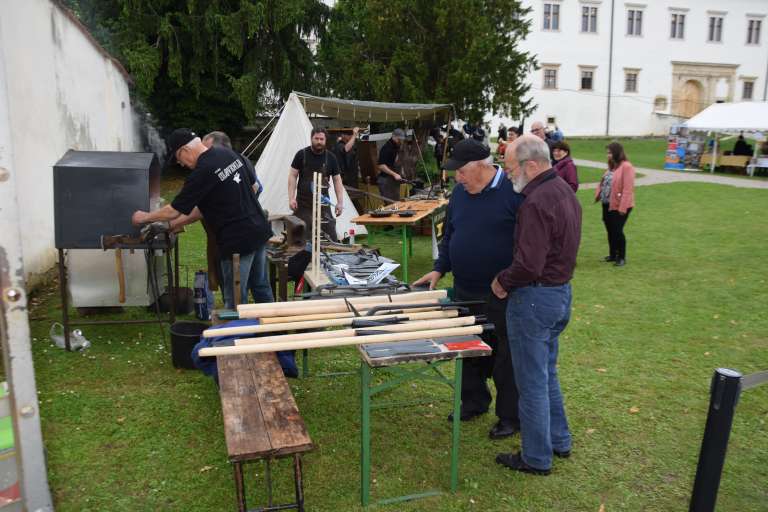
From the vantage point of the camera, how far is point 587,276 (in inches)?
335

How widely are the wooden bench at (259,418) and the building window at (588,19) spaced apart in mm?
42820

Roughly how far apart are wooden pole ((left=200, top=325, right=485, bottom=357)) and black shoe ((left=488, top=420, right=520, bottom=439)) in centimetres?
112

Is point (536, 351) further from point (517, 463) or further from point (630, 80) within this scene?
point (630, 80)

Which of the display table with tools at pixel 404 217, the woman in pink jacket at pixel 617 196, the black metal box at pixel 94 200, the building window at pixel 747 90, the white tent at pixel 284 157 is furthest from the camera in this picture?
the building window at pixel 747 90

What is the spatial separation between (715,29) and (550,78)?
43.1ft

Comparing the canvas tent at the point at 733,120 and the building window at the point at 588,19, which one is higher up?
the building window at the point at 588,19

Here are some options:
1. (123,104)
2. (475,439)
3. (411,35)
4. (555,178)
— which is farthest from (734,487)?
(411,35)

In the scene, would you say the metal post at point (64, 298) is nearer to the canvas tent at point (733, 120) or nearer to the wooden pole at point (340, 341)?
the wooden pole at point (340, 341)

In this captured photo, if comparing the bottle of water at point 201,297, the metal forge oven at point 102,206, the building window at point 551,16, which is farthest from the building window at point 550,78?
the metal forge oven at point 102,206

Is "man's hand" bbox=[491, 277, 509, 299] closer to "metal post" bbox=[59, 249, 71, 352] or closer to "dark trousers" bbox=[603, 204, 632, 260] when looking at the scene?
"metal post" bbox=[59, 249, 71, 352]

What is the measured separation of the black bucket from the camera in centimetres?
515

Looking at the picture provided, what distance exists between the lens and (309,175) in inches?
299

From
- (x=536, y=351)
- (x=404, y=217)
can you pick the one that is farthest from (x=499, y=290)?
(x=404, y=217)

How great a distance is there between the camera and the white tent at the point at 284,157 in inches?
400
